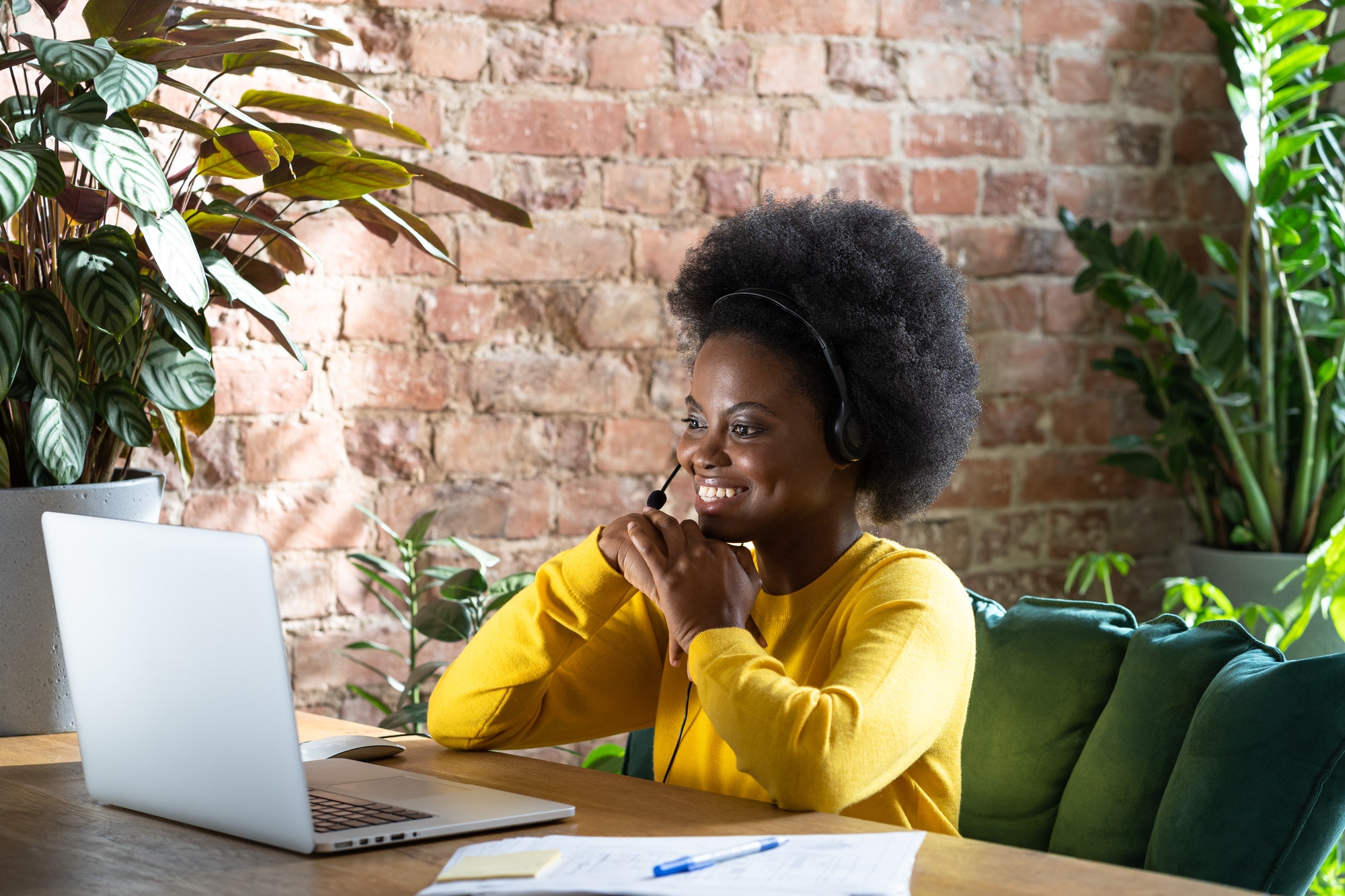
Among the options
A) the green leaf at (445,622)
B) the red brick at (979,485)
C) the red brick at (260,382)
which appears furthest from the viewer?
the red brick at (979,485)

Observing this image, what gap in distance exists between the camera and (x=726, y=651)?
126 centimetres

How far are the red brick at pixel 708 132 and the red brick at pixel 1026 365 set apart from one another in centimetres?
57

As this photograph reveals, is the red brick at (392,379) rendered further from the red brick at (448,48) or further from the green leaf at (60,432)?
the green leaf at (60,432)

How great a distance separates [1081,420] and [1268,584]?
0.45 meters

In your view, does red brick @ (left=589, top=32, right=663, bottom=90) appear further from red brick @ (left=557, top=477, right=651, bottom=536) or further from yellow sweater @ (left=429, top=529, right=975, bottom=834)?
yellow sweater @ (left=429, top=529, right=975, bottom=834)

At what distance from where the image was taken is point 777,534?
1.48m

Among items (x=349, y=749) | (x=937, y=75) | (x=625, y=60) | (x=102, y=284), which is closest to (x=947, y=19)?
(x=937, y=75)

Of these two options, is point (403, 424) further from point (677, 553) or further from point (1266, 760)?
point (1266, 760)

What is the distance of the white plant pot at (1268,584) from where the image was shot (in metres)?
2.57

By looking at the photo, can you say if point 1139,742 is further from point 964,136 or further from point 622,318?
point 964,136

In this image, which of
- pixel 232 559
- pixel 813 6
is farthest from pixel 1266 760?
pixel 813 6

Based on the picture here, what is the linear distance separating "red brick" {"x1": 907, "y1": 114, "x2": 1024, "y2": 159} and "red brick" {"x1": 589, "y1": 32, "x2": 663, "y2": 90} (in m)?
0.51

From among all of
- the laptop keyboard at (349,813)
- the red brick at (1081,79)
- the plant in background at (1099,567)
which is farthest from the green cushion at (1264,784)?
the red brick at (1081,79)

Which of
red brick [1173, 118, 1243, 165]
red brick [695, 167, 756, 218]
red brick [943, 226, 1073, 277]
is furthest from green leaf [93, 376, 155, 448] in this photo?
red brick [1173, 118, 1243, 165]
